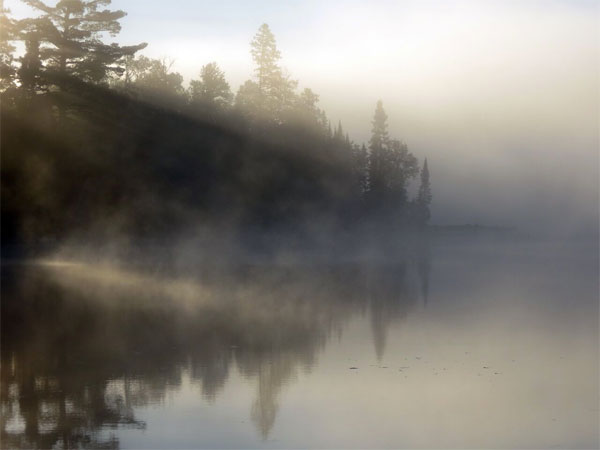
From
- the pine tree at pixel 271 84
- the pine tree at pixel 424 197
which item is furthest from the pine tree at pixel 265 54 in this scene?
the pine tree at pixel 424 197

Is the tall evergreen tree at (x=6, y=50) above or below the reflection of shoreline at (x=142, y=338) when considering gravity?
above

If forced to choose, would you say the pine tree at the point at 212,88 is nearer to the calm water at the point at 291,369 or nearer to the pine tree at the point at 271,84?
the pine tree at the point at 271,84

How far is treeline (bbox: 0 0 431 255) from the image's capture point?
4847 centimetres

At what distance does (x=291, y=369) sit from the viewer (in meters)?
13.9

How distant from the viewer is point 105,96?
56.2m

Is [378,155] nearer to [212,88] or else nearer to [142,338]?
[212,88]

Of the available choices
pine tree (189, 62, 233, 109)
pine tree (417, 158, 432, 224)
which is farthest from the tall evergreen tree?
pine tree (417, 158, 432, 224)

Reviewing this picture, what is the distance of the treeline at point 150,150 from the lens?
159 feet

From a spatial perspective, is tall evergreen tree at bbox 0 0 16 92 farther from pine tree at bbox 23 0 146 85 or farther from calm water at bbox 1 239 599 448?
calm water at bbox 1 239 599 448

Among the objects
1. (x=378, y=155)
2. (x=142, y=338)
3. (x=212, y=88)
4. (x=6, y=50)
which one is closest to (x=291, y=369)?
(x=142, y=338)

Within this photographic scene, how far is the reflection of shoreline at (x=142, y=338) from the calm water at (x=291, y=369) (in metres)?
0.05

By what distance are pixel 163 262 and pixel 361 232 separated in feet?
170

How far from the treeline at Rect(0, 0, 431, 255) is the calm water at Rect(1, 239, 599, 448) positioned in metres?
23.1

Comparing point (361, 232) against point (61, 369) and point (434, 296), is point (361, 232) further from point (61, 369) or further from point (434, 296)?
point (61, 369)
